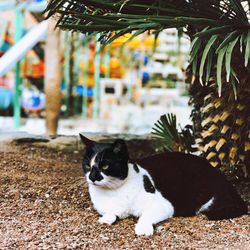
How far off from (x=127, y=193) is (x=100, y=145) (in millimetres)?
344

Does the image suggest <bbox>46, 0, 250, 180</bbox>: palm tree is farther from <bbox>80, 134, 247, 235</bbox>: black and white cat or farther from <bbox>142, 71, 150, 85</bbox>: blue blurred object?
<bbox>142, 71, 150, 85</bbox>: blue blurred object

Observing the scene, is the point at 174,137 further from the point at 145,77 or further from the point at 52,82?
the point at 145,77

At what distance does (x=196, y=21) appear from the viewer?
80.4 inches

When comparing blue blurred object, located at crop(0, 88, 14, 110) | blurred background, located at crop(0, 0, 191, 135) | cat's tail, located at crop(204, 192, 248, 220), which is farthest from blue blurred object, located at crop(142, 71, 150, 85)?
cat's tail, located at crop(204, 192, 248, 220)

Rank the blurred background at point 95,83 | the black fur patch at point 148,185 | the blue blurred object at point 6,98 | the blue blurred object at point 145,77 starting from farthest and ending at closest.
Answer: the blue blurred object at point 145,77, the blue blurred object at point 6,98, the blurred background at point 95,83, the black fur patch at point 148,185

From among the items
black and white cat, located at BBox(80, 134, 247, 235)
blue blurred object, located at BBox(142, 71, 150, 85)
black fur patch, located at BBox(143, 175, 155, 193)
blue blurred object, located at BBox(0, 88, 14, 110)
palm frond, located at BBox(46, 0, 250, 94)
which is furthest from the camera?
blue blurred object, located at BBox(142, 71, 150, 85)

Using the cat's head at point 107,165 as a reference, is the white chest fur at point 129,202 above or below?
below

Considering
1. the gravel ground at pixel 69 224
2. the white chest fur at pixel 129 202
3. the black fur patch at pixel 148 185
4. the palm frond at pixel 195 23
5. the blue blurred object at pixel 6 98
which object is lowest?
the gravel ground at pixel 69 224

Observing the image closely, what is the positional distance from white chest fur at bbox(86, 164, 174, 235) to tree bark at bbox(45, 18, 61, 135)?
7.89 feet

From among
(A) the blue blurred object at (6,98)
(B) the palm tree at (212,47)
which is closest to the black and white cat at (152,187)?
(B) the palm tree at (212,47)

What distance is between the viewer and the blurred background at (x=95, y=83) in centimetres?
650

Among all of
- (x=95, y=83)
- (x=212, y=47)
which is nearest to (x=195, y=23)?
(x=212, y=47)

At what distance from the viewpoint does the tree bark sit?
4609 mm

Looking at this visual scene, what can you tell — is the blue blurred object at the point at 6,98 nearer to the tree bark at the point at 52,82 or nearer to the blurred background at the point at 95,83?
the blurred background at the point at 95,83
